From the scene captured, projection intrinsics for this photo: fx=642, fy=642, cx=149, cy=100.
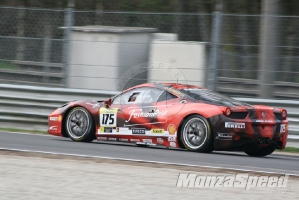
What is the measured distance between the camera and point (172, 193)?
256 inches

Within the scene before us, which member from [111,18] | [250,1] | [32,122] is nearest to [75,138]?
[32,122]

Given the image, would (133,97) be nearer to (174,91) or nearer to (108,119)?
(108,119)

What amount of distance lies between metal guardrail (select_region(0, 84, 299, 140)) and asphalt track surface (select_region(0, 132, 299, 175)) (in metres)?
1.71

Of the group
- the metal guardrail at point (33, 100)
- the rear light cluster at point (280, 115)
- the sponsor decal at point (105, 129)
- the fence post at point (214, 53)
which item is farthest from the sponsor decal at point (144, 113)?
the metal guardrail at point (33, 100)

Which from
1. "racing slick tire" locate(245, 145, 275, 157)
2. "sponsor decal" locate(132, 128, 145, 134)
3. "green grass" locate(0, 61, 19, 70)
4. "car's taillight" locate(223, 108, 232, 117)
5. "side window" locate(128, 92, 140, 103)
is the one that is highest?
"green grass" locate(0, 61, 19, 70)

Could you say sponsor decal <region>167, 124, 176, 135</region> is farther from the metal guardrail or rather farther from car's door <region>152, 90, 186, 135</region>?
the metal guardrail

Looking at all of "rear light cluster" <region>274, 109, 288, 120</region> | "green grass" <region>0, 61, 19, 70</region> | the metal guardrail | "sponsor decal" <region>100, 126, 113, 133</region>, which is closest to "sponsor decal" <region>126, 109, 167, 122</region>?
"sponsor decal" <region>100, 126, 113, 133</region>

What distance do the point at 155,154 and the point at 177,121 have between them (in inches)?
30.6

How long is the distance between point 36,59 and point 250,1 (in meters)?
11.8

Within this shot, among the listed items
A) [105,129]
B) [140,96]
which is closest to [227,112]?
[140,96]

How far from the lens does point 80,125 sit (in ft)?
37.4

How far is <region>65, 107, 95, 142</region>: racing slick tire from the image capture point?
11258 mm

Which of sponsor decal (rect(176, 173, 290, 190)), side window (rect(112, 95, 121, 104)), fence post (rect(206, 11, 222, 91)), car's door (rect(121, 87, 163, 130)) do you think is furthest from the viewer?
fence post (rect(206, 11, 222, 91))

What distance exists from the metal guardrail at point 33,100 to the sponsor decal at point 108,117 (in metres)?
1.88
